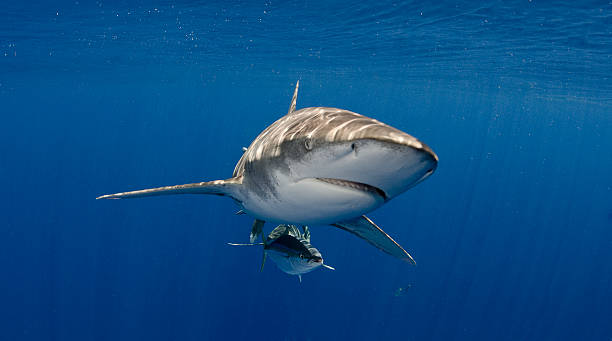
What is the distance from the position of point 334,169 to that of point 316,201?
1.33ft

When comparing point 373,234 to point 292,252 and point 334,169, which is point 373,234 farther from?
point 334,169

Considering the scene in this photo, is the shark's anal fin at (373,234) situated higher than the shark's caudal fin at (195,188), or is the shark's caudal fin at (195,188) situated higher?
the shark's caudal fin at (195,188)

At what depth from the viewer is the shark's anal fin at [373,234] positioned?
354 centimetres

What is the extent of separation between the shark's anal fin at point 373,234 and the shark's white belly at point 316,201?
0.94 m

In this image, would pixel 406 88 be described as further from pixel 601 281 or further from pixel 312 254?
pixel 312 254

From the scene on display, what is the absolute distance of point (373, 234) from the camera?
12.3ft

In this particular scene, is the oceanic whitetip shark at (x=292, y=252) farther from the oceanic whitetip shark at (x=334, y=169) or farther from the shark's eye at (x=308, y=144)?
the shark's eye at (x=308, y=144)

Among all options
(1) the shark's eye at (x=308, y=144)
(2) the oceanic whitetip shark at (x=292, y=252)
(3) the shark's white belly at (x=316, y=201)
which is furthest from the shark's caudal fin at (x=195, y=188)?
(2) the oceanic whitetip shark at (x=292, y=252)

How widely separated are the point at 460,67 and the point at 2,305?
35852 millimetres

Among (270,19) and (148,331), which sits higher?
(270,19)

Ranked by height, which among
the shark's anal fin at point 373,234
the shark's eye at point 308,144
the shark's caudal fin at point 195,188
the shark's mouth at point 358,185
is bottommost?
the shark's anal fin at point 373,234

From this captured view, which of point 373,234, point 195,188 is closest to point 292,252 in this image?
point 373,234

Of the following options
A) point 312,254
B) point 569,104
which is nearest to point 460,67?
point 569,104

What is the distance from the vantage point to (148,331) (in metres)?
25.2
